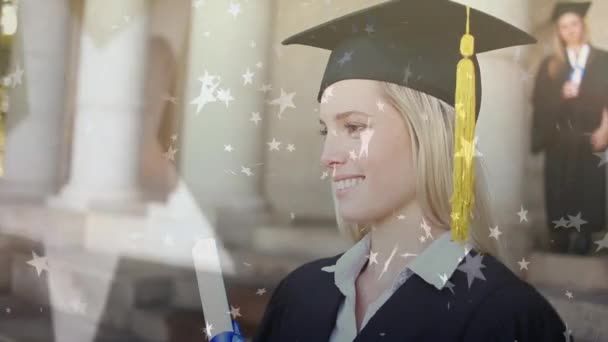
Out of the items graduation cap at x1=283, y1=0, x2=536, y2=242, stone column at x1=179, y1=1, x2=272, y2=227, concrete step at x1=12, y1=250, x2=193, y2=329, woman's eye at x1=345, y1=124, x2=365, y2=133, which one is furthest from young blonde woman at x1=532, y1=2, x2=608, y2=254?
concrete step at x1=12, y1=250, x2=193, y2=329

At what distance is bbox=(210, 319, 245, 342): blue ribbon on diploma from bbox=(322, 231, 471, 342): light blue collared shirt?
0.32 meters

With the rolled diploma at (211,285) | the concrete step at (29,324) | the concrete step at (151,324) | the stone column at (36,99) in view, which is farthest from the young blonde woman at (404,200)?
the stone column at (36,99)

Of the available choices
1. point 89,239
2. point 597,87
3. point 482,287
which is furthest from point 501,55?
point 89,239

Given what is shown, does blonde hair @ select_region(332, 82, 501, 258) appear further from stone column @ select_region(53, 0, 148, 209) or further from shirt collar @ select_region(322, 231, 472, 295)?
stone column @ select_region(53, 0, 148, 209)

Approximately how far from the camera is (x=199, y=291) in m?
2.14

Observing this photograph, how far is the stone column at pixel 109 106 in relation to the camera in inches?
89.6

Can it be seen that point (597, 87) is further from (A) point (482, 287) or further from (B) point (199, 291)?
(B) point (199, 291)

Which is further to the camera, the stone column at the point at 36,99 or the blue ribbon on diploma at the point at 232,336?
the stone column at the point at 36,99

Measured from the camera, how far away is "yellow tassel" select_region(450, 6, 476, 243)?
1.81m

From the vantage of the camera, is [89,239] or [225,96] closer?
[225,96]

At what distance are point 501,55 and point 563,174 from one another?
1.16 feet

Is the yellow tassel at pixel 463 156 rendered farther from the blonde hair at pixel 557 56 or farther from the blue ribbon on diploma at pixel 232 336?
the blue ribbon on diploma at pixel 232 336

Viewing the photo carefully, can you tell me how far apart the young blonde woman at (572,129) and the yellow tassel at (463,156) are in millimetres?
166

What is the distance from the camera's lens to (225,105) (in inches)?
84.0
